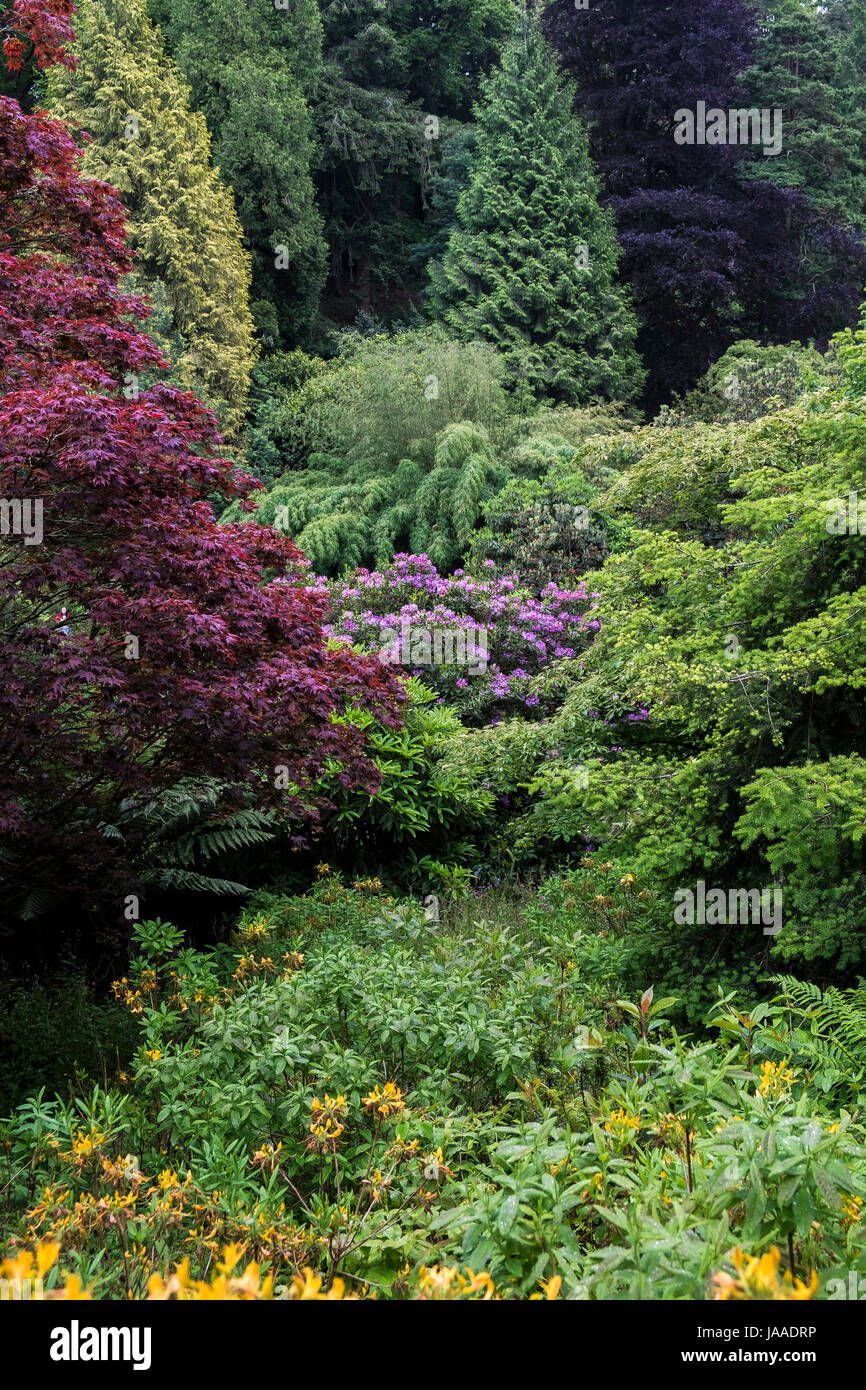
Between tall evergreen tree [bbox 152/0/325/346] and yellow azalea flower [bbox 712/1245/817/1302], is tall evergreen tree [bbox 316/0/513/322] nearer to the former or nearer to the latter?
tall evergreen tree [bbox 152/0/325/346]

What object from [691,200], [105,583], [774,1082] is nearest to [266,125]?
[691,200]

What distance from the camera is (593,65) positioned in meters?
20.6

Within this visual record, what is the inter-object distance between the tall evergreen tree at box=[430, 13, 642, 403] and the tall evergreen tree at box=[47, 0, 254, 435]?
3.98m

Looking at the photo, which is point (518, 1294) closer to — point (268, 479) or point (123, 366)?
point (123, 366)

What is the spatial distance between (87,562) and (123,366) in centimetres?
130

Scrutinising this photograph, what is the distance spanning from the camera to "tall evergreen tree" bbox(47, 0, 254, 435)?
1595 cm

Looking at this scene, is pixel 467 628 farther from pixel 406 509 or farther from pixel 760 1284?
pixel 760 1284

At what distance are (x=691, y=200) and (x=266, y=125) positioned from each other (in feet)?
26.6

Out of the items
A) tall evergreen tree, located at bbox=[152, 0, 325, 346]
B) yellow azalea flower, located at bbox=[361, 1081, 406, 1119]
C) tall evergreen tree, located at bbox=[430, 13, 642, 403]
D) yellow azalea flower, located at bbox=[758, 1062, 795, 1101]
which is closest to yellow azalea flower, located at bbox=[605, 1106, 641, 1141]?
yellow azalea flower, located at bbox=[758, 1062, 795, 1101]

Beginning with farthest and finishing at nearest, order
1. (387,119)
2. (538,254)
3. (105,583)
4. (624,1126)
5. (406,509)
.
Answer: (387,119) → (538,254) → (406,509) → (105,583) → (624,1126)

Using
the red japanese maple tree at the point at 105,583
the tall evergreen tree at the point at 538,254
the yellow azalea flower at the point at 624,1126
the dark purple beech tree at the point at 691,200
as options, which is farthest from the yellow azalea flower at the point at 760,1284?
the dark purple beech tree at the point at 691,200

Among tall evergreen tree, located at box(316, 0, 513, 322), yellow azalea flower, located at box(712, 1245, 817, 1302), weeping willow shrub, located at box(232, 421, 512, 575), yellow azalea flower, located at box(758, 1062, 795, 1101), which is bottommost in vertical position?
yellow azalea flower, located at box(758, 1062, 795, 1101)

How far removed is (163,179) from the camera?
16.1m

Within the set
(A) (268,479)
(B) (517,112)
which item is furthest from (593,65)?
(A) (268,479)
